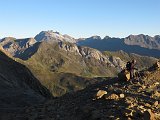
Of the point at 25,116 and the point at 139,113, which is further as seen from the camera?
the point at 25,116

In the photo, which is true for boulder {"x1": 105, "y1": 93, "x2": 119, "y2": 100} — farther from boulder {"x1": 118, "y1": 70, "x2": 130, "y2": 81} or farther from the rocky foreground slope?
boulder {"x1": 118, "y1": 70, "x2": 130, "y2": 81}

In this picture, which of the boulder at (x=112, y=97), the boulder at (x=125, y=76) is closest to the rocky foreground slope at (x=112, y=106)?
the boulder at (x=112, y=97)

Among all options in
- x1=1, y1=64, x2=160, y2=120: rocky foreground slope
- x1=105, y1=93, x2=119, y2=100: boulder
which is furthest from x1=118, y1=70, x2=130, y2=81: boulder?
x1=105, y1=93, x2=119, y2=100: boulder

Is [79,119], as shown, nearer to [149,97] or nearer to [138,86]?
[149,97]

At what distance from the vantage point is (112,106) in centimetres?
2478

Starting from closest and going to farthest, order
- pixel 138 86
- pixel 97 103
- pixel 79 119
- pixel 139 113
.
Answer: pixel 139 113, pixel 79 119, pixel 97 103, pixel 138 86

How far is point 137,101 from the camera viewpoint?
25688 millimetres

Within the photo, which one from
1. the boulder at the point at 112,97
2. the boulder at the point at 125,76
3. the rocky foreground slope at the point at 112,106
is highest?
the boulder at the point at 125,76

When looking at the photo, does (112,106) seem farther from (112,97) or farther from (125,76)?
(125,76)

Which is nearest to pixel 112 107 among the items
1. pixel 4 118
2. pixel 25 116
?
pixel 25 116

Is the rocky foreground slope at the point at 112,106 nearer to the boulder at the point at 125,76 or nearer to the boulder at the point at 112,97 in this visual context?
the boulder at the point at 112,97

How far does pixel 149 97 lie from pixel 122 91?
9.12 ft

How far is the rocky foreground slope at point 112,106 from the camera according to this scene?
22609mm

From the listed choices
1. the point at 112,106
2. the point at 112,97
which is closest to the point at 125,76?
the point at 112,97
